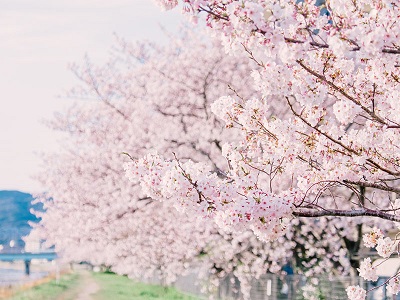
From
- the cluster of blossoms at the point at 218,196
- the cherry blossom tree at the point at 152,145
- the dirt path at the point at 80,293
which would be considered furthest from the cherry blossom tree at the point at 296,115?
the dirt path at the point at 80,293

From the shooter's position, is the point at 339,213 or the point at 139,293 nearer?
the point at 339,213

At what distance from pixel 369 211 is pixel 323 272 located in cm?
1324

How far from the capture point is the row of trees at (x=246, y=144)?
5574mm

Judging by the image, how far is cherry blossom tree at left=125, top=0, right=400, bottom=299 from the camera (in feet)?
17.0

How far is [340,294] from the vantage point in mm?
17406

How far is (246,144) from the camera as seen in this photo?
6973 millimetres

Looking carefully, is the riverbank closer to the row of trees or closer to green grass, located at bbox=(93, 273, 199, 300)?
green grass, located at bbox=(93, 273, 199, 300)

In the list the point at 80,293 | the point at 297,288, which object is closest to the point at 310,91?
the point at 297,288

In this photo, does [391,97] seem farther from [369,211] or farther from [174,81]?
[174,81]

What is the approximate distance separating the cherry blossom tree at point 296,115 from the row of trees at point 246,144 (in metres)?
0.01

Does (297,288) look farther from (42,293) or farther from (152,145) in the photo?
(42,293)

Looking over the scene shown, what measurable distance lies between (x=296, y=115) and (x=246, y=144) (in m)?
0.74

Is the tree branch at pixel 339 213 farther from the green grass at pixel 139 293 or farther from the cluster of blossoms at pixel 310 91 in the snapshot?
the green grass at pixel 139 293

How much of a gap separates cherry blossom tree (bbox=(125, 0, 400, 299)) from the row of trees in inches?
0.5
